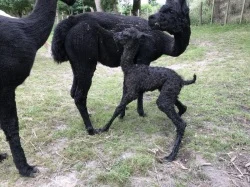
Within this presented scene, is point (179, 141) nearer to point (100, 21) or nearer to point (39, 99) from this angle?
point (100, 21)

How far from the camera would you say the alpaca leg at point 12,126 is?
3.35m

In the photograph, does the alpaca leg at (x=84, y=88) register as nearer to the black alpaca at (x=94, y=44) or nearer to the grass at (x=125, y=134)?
the black alpaca at (x=94, y=44)

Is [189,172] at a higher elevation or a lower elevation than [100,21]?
lower

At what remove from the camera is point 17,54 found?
10.5 feet

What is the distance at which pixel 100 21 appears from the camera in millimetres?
4426

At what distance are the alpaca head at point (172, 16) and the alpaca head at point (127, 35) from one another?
11.0 inches

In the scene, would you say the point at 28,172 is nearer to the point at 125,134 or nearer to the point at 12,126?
the point at 12,126

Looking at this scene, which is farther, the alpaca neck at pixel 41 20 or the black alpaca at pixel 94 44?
the black alpaca at pixel 94 44

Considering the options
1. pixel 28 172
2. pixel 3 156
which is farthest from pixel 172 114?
pixel 3 156

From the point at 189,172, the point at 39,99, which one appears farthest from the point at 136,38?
the point at 39,99

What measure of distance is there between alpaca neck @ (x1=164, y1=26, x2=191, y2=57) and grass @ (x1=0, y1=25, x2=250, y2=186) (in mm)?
1112

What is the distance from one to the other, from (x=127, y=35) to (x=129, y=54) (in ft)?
0.87

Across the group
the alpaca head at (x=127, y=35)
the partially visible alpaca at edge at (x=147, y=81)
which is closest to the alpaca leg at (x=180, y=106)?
the partially visible alpaca at edge at (x=147, y=81)

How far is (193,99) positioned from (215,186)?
2764 millimetres
